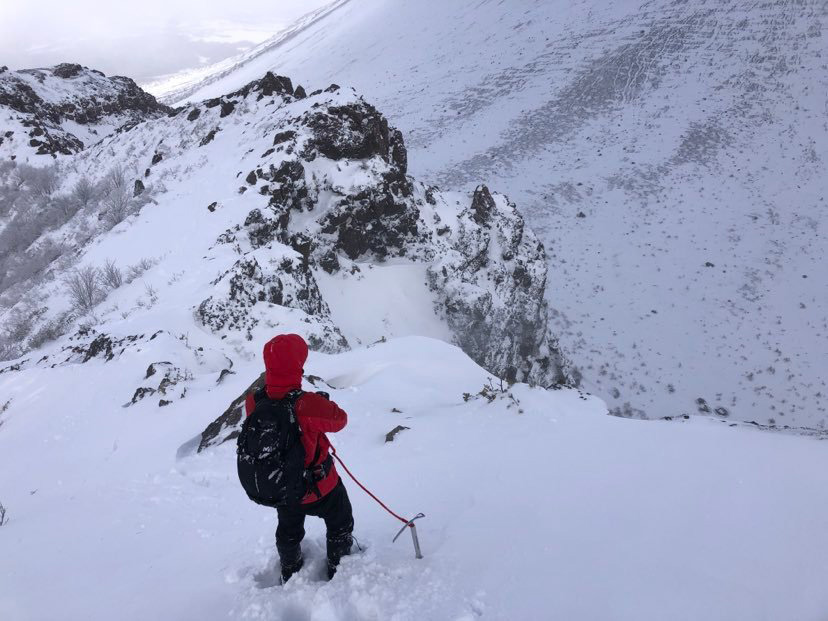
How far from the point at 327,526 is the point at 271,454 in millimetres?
889

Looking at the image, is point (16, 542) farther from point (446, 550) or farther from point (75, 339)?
point (75, 339)

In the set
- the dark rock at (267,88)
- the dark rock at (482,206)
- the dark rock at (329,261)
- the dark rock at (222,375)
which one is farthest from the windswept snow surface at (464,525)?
the dark rock at (267,88)

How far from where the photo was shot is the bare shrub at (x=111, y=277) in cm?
1314

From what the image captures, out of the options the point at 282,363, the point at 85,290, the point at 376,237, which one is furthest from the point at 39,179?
the point at 282,363

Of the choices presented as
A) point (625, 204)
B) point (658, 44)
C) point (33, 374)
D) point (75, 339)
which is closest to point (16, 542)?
point (33, 374)

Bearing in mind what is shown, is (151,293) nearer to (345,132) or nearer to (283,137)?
(283,137)

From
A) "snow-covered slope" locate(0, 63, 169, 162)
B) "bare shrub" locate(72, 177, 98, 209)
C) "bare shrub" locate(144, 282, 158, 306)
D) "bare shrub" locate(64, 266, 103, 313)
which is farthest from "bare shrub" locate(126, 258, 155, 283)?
"snow-covered slope" locate(0, 63, 169, 162)

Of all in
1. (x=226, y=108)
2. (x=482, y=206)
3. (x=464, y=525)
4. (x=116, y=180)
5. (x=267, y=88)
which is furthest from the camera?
(x=267, y=88)

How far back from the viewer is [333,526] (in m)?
3.26

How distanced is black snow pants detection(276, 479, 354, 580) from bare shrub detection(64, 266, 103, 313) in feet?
40.9

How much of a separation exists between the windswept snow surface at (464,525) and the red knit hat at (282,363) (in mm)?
1421

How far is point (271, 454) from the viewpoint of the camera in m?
2.74

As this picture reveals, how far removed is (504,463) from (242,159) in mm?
16717

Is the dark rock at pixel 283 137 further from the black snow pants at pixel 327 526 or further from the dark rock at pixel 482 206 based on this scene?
the black snow pants at pixel 327 526
